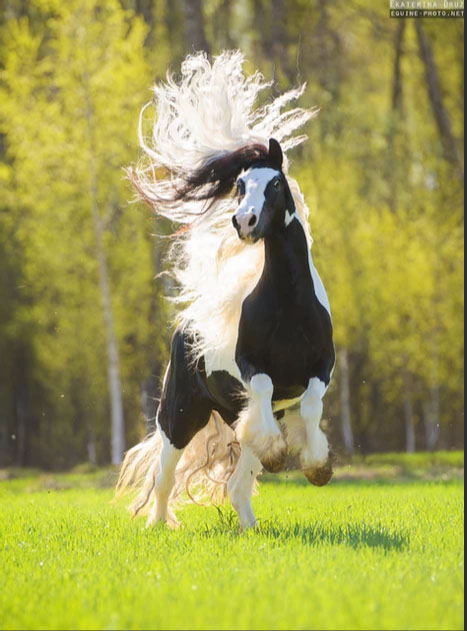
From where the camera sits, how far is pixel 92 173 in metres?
17.2

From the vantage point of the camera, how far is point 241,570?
5355mm

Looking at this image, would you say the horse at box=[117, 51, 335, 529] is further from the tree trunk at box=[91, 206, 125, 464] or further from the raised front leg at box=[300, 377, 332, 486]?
the tree trunk at box=[91, 206, 125, 464]

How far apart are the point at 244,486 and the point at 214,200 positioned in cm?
217

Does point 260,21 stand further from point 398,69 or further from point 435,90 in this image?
point 435,90

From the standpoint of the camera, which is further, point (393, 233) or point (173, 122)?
point (393, 233)

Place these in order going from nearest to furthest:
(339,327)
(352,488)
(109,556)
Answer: (109,556), (352,488), (339,327)

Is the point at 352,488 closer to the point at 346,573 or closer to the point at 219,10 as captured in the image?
the point at 346,573

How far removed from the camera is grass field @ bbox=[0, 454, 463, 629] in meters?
4.36

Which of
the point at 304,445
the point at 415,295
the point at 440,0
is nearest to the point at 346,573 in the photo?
the point at 304,445

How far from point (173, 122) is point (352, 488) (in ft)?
22.2

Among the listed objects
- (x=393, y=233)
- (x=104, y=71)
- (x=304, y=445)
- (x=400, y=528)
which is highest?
(x=104, y=71)

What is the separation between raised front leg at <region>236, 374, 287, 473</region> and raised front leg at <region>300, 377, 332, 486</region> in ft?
0.60

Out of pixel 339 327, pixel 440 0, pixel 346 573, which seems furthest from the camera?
pixel 339 327

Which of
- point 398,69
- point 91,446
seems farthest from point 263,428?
point 398,69
